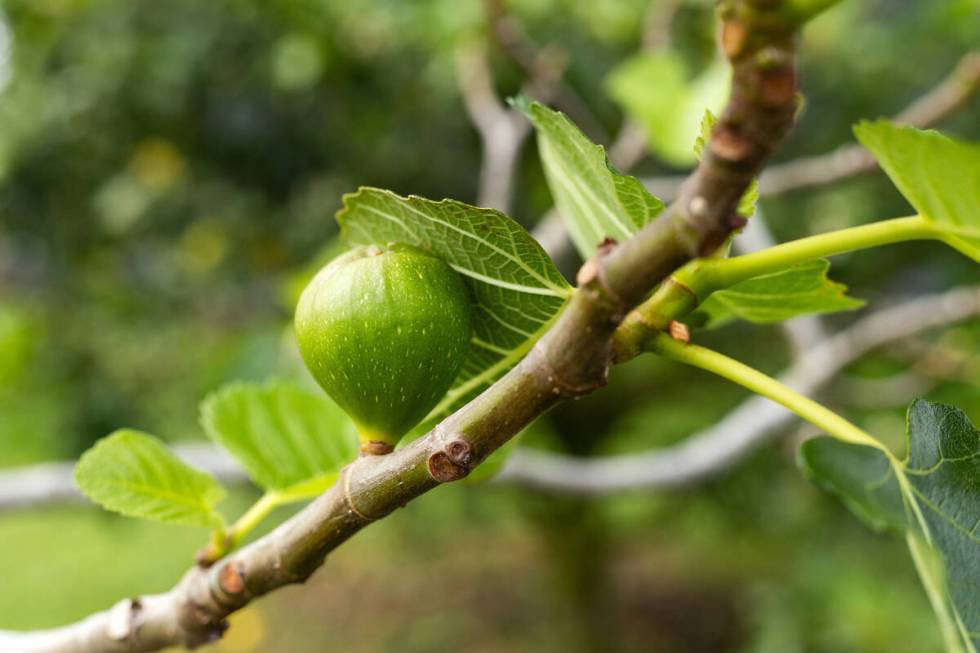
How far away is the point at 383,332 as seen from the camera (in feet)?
1.86

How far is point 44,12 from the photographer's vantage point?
3.51 metres

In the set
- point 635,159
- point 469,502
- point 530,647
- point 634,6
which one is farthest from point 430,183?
point 530,647

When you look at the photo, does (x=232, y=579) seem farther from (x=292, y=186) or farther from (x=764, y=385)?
(x=292, y=186)

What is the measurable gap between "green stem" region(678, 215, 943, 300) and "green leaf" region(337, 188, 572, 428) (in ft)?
0.33

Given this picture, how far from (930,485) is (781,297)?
173 millimetres

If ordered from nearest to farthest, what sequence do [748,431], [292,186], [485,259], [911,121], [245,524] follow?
1. [485,259]
2. [245,524]
3. [748,431]
4. [911,121]
5. [292,186]

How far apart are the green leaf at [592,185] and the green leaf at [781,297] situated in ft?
0.35

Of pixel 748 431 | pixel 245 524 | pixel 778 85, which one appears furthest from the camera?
pixel 748 431

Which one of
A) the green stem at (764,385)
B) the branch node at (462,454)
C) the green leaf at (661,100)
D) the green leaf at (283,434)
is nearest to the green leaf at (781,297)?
the green stem at (764,385)

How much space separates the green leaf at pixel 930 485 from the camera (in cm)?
49

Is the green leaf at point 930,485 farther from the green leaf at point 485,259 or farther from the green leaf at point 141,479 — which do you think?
the green leaf at point 141,479

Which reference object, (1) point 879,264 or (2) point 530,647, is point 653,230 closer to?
(1) point 879,264

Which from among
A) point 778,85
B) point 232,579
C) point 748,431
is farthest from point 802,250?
point 748,431

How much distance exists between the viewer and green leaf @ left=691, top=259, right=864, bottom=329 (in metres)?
0.62
